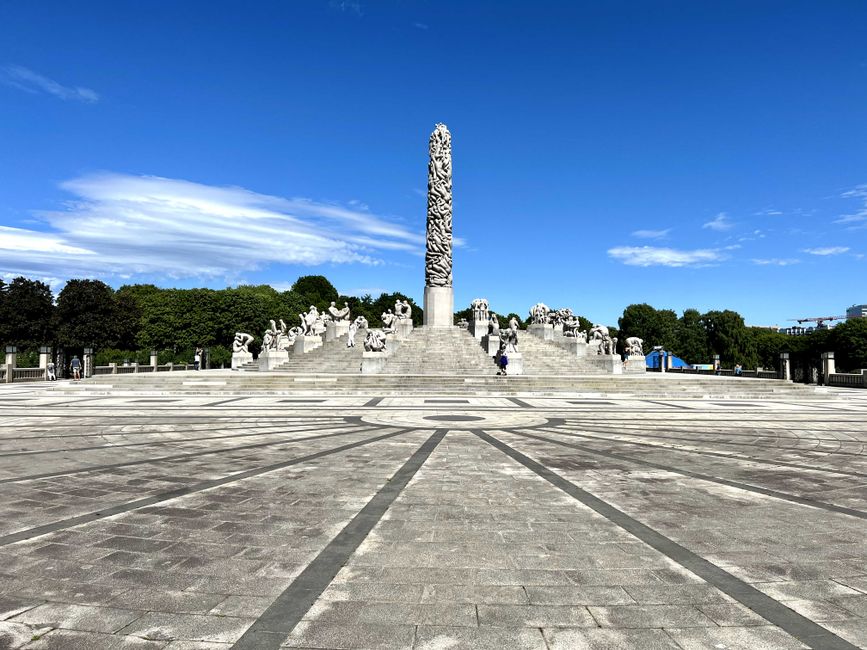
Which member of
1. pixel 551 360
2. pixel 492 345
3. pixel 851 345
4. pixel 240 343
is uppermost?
pixel 851 345

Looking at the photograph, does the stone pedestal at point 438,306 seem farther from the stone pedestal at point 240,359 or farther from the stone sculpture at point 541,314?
the stone pedestal at point 240,359

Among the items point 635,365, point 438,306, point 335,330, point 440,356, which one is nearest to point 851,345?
point 635,365

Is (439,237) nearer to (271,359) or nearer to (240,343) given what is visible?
(271,359)

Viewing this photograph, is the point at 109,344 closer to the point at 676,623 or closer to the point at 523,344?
the point at 523,344

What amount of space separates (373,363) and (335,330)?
1296 centimetres

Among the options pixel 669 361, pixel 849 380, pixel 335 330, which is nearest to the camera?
pixel 849 380

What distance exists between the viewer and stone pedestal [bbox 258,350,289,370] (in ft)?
126

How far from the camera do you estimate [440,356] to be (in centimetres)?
3634

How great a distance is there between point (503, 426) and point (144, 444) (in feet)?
26.3

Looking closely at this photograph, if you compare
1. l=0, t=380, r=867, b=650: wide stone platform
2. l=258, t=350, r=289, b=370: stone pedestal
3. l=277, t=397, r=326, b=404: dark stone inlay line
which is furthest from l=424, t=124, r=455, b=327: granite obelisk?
l=0, t=380, r=867, b=650: wide stone platform

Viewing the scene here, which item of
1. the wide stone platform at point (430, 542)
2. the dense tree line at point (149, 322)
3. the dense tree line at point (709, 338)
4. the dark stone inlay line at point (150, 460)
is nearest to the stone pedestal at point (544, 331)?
the dense tree line at point (149, 322)

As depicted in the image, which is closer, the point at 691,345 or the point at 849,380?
the point at 849,380

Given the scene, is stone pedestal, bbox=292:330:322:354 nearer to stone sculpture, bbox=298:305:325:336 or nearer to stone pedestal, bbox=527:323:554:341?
stone sculpture, bbox=298:305:325:336

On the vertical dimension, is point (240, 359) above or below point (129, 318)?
below
